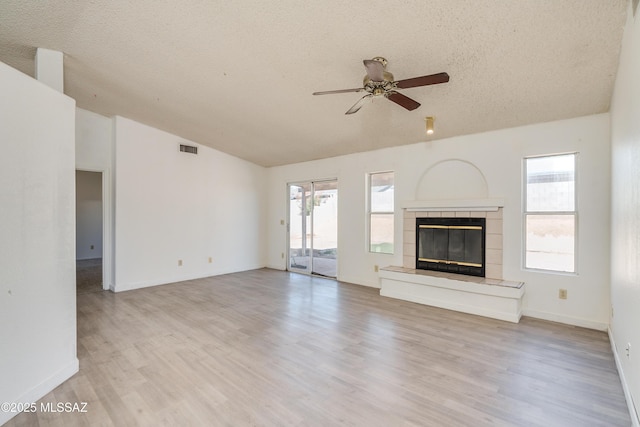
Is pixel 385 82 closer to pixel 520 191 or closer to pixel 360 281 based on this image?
pixel 520 191

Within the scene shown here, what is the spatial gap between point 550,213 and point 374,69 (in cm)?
→ 309

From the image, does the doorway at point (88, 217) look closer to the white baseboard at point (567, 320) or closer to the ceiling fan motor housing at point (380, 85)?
the ceiling fan motor housing at point (380, 85)

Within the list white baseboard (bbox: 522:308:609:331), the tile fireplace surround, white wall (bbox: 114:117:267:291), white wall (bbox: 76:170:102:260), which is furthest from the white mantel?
white wall (bbox: 76:170:102:260)

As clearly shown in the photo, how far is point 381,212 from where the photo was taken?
17.6 feet

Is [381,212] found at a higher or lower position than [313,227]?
higher

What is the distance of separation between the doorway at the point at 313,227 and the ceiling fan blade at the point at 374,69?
3.69m

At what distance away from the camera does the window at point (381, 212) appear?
17.3 ft

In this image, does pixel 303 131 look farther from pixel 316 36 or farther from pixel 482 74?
pixel 482 74

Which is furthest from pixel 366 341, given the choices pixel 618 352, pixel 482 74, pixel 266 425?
pixel 482 74

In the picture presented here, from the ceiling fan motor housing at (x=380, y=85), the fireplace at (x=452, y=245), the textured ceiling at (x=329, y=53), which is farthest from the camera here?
the fireplace at (x=452, y=245)

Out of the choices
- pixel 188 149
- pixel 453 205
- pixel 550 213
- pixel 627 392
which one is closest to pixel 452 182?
pixel 453 205

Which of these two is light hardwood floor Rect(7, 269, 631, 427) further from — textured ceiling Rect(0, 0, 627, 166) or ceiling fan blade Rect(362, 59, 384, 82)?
textured ceiling Rect(0, 0, 627, 166)

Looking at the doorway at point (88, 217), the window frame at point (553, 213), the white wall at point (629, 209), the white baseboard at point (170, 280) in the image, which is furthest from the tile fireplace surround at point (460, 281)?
the doorway at point (88, 217)

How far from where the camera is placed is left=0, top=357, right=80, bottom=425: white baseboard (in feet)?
6.30
